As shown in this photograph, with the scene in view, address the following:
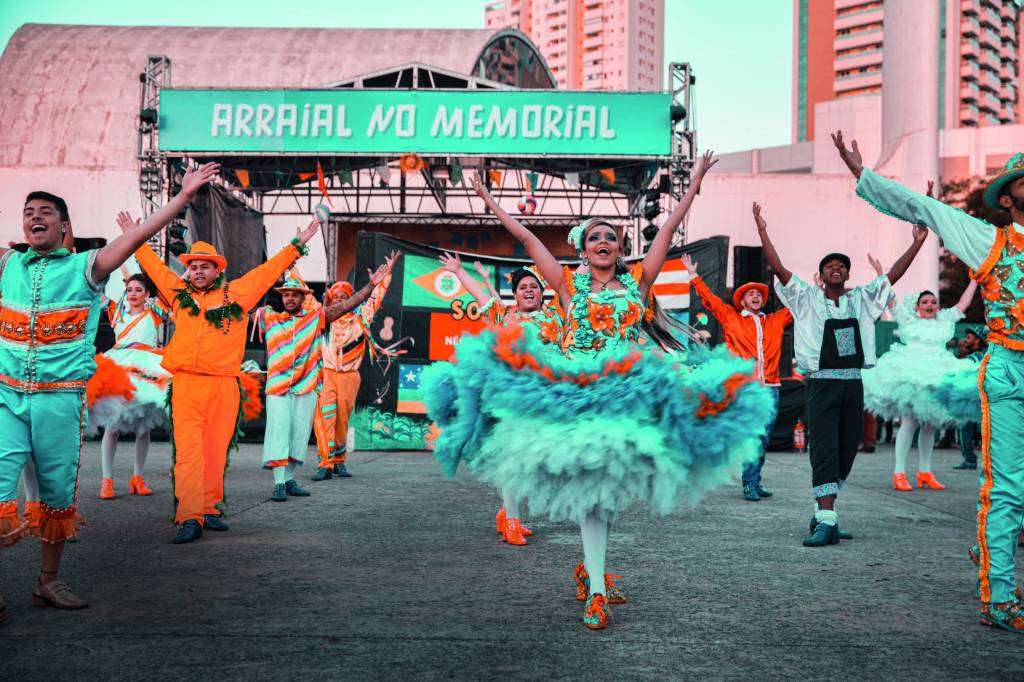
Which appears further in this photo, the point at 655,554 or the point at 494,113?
the point at 494,113

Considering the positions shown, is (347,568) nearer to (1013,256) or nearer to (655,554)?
(655,554)

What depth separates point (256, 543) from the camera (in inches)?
247

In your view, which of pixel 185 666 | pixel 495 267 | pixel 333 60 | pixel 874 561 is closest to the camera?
pixel 185 666

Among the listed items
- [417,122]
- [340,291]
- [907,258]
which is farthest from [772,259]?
[417,122]

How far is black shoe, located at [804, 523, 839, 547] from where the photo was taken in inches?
249

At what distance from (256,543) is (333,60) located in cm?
3720

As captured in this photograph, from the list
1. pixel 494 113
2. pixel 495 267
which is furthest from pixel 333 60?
pixel 495 267

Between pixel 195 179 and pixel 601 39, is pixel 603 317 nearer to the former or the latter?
pixel 195 179

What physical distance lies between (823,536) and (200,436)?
4265 millimetres

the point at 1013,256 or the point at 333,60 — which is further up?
the point at 333,60

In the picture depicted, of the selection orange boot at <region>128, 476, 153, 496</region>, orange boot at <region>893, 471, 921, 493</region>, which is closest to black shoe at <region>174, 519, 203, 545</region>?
orange boot at <region>128, 476, 153, 496</region>

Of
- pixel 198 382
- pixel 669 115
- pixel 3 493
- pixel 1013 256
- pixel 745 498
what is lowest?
pixel 745 498

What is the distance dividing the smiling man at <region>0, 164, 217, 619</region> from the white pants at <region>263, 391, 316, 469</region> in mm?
3673

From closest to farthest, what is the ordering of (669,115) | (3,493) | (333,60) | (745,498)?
(3,493)
(745,498)
(669,115)
(333,60)
